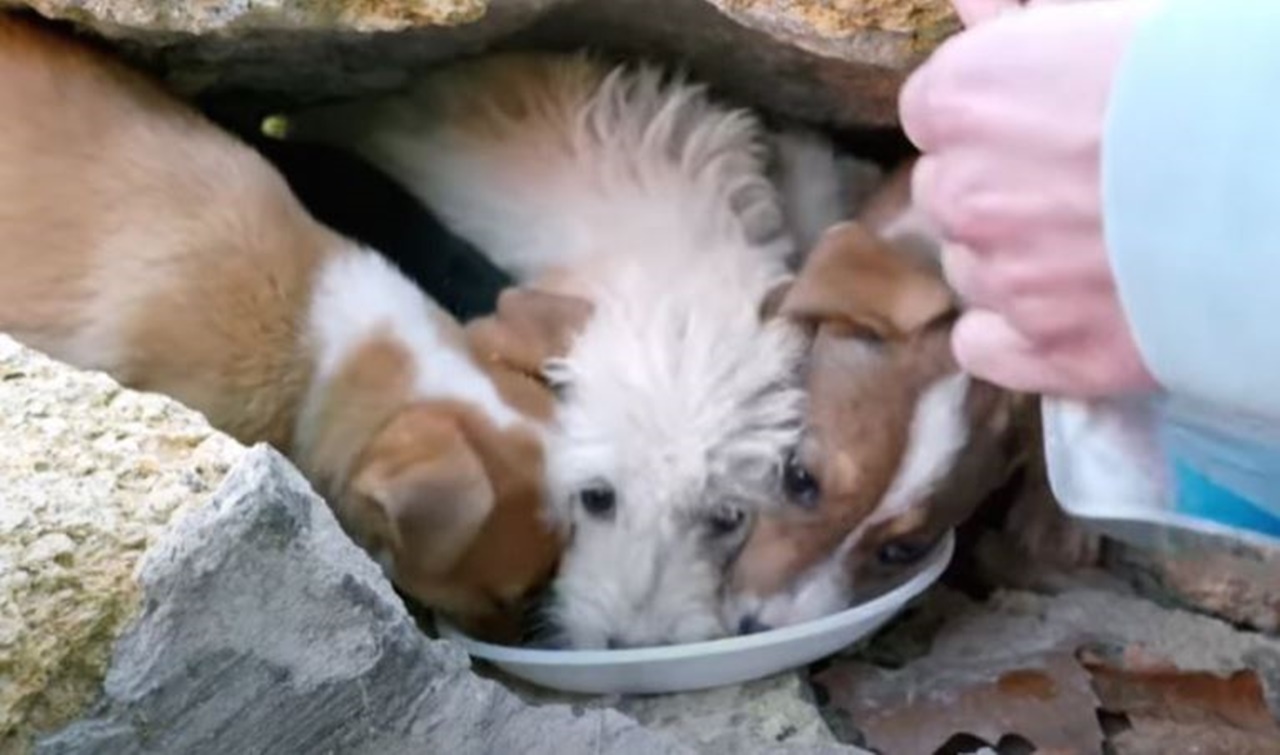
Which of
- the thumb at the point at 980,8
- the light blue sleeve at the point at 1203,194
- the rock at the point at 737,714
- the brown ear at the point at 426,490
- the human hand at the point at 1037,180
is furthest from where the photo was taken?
the brown ear at the point at 426,490

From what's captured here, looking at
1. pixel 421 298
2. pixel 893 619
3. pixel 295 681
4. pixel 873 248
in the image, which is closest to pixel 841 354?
pixel 873 248

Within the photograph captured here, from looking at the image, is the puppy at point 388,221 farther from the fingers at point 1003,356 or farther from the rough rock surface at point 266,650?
the fingers at point 1003,356

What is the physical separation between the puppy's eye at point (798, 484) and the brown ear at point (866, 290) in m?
0.17

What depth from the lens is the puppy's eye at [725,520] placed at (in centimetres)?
243

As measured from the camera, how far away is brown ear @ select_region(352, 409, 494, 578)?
7.65 feet

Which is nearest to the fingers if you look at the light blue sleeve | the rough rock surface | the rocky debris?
the light blue sleeve

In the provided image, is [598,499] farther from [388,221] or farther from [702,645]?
[388,221]

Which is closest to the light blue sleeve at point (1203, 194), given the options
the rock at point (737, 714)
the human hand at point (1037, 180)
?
the human hand at point (1037, 180)

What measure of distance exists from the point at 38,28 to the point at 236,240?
0.35 metres

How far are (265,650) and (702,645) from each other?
0.72 metres

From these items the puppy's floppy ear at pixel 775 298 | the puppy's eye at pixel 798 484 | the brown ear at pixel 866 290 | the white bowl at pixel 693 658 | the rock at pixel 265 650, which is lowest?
the white bowl at pixel 693 658

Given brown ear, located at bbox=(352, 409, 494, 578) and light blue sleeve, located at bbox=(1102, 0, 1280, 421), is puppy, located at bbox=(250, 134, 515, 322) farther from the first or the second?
light blue sleeve, located at bbox=(1102, 0, 1280, 421)

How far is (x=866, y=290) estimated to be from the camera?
7.95ft

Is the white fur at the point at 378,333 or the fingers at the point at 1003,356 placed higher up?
the fingers at the point at 1003,356
